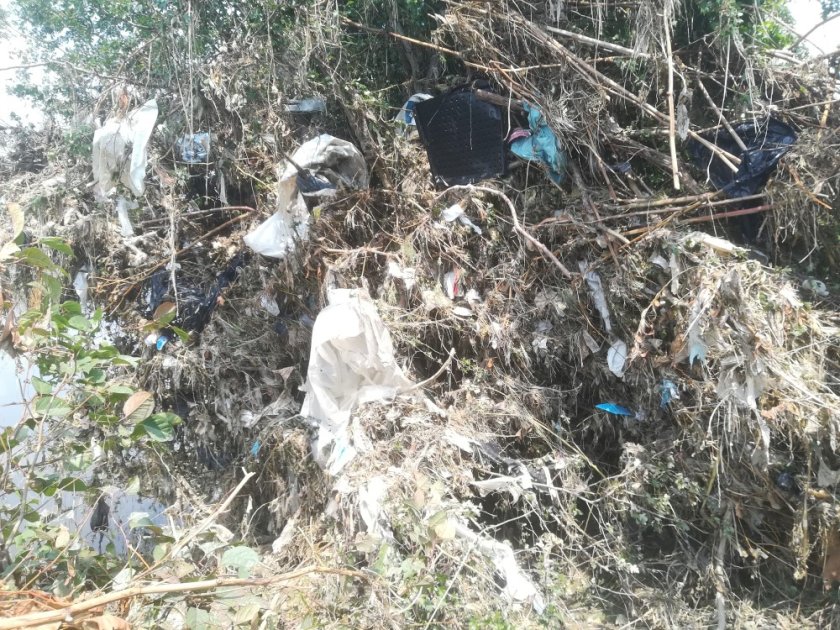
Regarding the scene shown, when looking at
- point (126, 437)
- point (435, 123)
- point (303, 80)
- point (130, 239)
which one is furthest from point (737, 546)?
point (130, 239)

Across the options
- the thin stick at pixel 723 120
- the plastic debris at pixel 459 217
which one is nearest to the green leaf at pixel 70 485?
the plastic debris at pixel 459 217

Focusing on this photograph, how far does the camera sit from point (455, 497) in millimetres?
2590

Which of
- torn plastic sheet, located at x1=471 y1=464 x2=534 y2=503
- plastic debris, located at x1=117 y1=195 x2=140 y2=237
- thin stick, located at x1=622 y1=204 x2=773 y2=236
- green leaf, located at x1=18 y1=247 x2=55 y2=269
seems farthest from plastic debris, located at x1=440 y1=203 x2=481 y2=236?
plastic debris, located at x1=117 y1=195 x2=140 y2=237

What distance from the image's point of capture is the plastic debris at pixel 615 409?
285 cm

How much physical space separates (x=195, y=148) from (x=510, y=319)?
2553 mm

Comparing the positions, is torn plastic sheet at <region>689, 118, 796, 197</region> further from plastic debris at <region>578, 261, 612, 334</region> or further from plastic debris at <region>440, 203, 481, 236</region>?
plastic debris at <region>440, 203, 481, 236</region>

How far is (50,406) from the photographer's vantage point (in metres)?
1.69

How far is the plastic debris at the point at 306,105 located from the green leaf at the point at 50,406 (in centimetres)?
254

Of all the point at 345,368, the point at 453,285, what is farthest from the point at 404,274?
A: the point at 345,368

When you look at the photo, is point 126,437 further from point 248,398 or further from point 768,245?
point 768,245

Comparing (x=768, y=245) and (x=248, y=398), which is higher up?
(x=768, y=245)

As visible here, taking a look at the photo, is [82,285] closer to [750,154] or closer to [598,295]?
[598,295]

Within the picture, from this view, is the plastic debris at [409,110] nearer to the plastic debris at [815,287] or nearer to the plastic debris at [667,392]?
the plastic debris at [667,392]

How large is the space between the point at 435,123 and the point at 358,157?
0.53 metres
